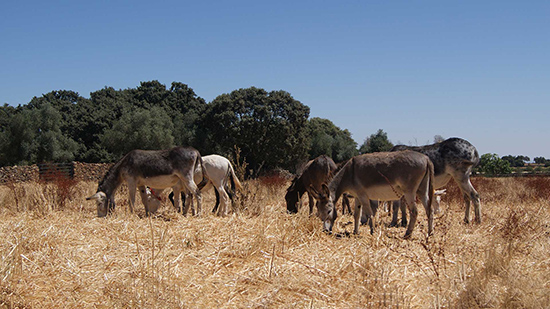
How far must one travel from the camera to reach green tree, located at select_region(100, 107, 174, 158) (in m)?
38.8

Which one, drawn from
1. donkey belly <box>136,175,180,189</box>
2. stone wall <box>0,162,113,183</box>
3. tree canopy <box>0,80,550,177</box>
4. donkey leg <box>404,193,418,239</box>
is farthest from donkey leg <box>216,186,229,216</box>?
tree canopy <box>0,80,550,177</box>

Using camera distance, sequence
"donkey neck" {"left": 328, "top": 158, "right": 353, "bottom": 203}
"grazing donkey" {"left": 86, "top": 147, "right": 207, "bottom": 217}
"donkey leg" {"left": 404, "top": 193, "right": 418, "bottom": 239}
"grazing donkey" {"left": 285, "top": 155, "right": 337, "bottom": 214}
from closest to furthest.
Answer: "donkey leg" {"left": 404, "top": 193, "right": 418, "bottom": 239}
"donkey neck" {"left": 328, "top": 158, "right": 353, "bottom": 203}
"grazing donkey" {"left": 86, "top": 147, "right": 207, "bottom": 217}
"grazing donkey" {"left": 285, "top": 155, "right": 337, "bottom": 214}

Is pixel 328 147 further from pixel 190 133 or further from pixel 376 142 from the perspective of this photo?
pixel 190 133

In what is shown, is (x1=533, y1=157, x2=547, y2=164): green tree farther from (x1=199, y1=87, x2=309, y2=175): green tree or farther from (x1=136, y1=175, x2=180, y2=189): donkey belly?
(x1=136, y1=175, x2=180, y2=189): donkey belly

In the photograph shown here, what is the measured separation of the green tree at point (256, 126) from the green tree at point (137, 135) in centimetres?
424

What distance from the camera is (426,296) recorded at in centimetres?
480

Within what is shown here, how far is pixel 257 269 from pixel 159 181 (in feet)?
22.7

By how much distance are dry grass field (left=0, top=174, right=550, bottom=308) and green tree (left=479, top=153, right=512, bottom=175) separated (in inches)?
1293

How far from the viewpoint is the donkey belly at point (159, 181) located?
1172 cm

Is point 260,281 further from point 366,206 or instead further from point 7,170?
point 7,170

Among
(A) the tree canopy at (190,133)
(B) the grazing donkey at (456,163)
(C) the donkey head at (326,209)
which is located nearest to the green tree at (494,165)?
(A) the tree canopy at (190,133)

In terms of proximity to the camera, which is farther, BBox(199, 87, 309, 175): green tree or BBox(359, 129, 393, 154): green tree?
BBox(359, 129, 393, 154): green tree

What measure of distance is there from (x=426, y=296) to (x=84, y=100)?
2232 inches

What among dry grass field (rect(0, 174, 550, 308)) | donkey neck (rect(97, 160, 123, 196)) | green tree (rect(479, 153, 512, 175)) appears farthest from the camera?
green tree (rect(479, 153, 512, 175))
